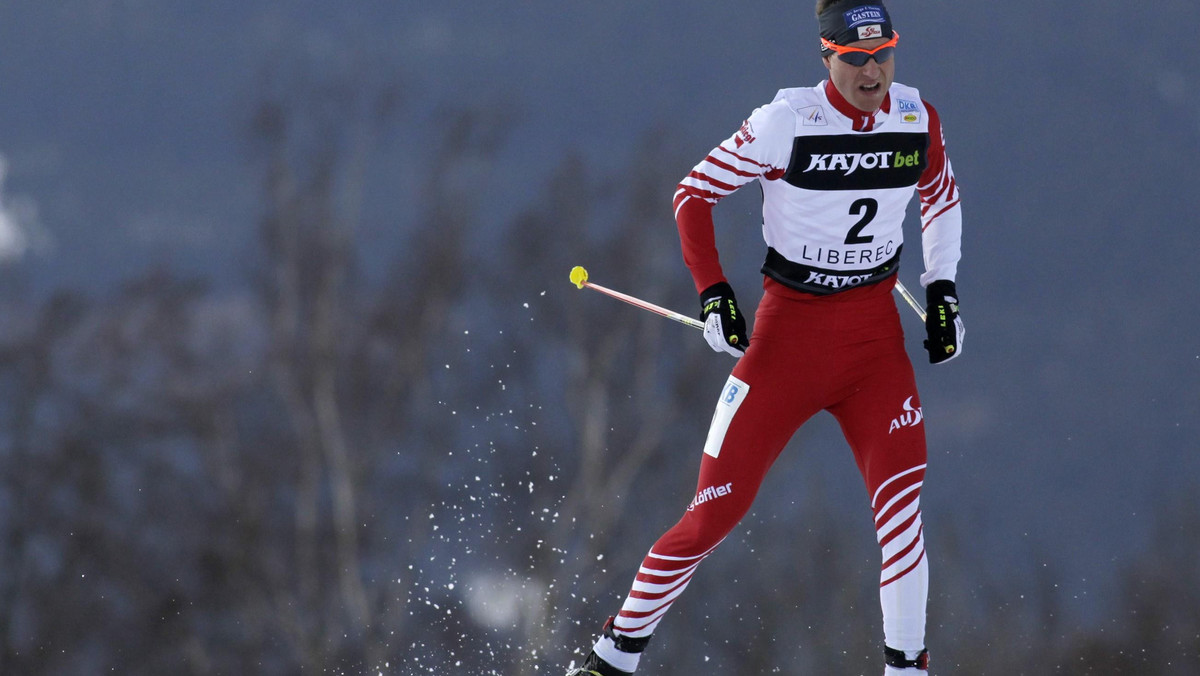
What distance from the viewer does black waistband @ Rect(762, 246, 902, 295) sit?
4.36m

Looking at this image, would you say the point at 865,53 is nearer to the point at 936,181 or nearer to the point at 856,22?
the point at 856,22

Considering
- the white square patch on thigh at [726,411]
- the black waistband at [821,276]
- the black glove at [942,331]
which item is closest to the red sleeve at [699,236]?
the black waistband at [821,276]

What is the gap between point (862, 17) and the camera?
13.7 ft

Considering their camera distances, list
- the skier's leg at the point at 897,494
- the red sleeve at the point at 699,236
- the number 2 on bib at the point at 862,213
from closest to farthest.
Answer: the skier's leg at the point at 897,494 < the number 2 on bib at the point at 862,213 < the red sleeve at the point at 699,236

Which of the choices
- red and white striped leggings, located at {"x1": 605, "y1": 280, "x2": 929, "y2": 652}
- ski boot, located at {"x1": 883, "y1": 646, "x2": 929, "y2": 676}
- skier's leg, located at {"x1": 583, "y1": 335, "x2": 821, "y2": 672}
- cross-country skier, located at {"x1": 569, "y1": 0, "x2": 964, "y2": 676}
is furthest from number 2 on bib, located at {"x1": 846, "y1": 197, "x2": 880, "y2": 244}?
ski boot, located at {"x1": 883, "y1": 646, "x2": 929, "y2": 676}

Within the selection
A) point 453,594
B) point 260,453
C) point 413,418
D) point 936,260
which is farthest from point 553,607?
point 936,260

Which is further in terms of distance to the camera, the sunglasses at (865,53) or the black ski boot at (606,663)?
the black ski boot at (606,663)

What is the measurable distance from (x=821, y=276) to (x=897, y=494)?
2.29ft

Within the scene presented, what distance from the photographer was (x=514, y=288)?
1195 cm

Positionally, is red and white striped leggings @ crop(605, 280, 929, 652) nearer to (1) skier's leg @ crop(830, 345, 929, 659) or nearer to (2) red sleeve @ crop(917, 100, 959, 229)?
(1) skier's leg @ crop(830, 345, 929, 659)

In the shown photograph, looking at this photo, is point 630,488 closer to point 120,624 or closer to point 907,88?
point 120,624

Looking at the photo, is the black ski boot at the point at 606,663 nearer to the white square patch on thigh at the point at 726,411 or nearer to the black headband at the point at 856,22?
the white square patch on thigh at the point at 726,411

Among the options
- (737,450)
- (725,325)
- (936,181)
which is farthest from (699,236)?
(936,181)

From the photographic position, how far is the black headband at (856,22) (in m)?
4.18
